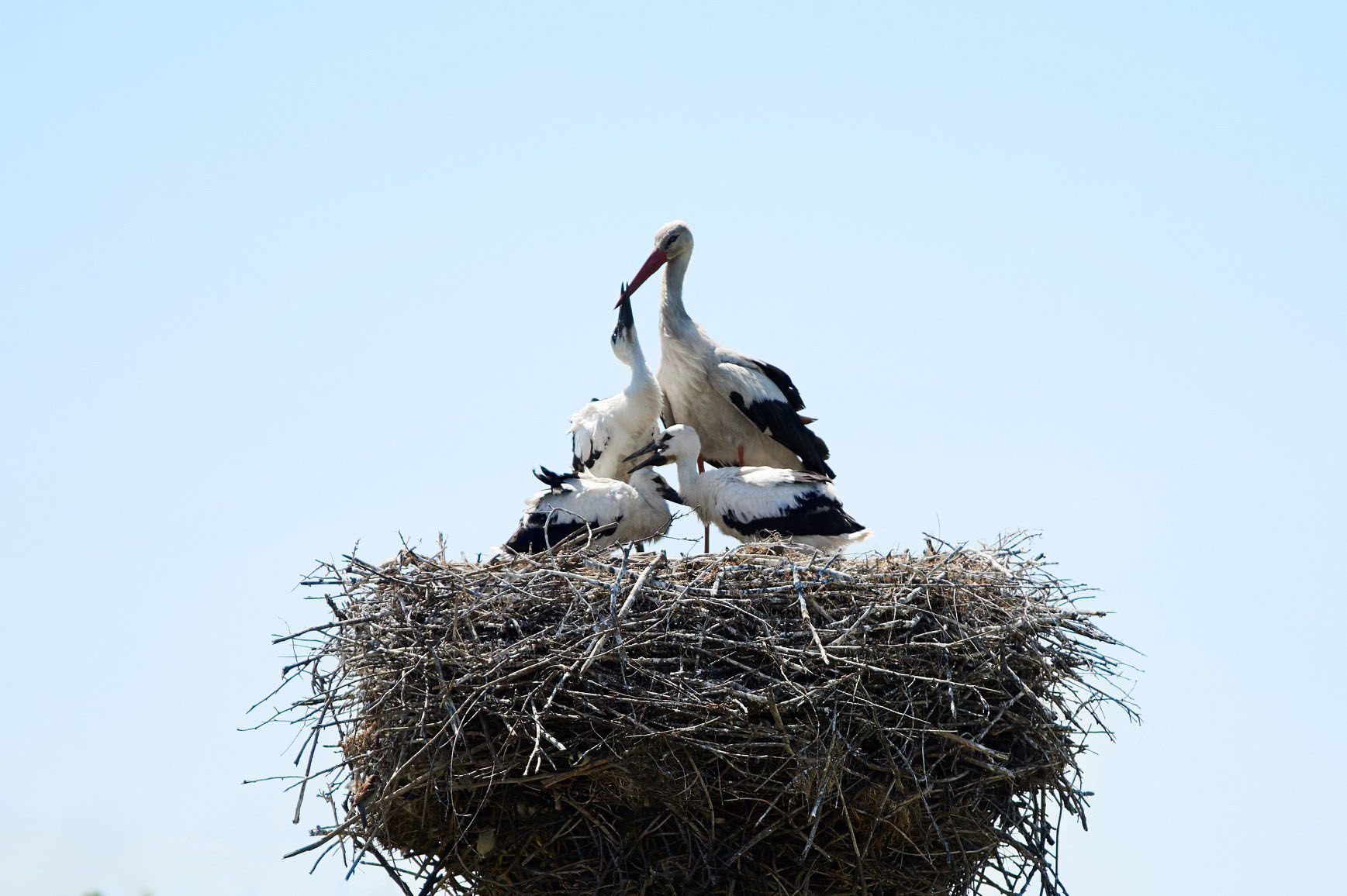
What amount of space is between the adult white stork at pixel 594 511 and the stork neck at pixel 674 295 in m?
1.36

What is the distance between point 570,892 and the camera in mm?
6812

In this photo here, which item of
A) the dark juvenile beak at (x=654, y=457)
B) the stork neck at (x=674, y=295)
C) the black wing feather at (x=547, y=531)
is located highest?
the stork neck at (x=674, y=295)

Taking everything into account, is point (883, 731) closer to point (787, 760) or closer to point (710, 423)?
point (787, 760)

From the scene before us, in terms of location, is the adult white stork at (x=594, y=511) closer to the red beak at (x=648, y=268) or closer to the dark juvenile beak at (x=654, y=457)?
the dark juvenile beak at (x=654, y=457)

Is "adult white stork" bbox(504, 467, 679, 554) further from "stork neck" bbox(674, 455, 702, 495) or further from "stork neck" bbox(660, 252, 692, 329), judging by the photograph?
"stork neck" bbox(660, 252, 692, 329)


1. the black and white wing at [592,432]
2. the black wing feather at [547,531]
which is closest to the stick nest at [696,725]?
the black wing feather at [547,531]

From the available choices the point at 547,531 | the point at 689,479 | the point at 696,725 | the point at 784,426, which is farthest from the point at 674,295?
the point at 696,725

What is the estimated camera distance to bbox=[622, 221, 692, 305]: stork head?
33.2 ft

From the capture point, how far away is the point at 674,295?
1013 cm

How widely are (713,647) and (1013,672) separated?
3.96 ft

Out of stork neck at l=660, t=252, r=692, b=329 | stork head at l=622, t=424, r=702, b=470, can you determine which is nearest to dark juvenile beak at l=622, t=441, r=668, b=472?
stork head at l=622, t=424, r=702, b=470

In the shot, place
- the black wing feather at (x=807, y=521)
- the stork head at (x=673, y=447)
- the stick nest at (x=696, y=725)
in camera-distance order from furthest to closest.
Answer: the stork head at (x=673, y=447)
the black wing feather at (x=807, y=521)
the stick nest at (x=696, y=725)

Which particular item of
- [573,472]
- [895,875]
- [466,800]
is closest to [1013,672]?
[895,875]

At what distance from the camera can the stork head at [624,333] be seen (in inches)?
384
